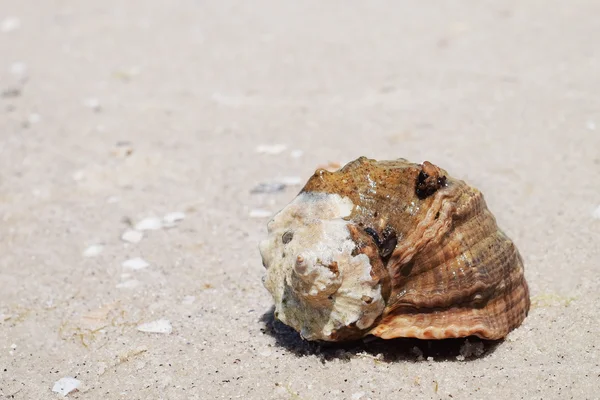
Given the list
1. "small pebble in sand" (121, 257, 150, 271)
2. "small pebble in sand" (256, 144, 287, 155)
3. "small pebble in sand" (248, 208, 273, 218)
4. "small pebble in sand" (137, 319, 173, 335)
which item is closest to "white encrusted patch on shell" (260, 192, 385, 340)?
"small pebble in sand" (137, 319, 173, 335)

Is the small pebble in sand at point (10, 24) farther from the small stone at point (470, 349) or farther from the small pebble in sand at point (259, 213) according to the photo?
the small stone at point (470, 349)

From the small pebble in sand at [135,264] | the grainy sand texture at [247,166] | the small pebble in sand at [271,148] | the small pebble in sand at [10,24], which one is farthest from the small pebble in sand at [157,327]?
the small pebble in sand at [10,24]

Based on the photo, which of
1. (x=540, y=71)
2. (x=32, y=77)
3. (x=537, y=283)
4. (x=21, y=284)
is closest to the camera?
(x=537, y=283)

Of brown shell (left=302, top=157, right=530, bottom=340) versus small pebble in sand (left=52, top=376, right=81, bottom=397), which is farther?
small pebble in sand (left=52, top=376, right=81, bottom=397)

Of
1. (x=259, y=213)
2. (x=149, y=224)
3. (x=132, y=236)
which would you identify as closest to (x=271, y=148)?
(x=259, y=213)

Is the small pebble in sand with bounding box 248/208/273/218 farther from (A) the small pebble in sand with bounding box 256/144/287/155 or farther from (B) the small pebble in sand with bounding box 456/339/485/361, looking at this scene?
(B) the small pebble in sand with bounding box 456/339/485/361

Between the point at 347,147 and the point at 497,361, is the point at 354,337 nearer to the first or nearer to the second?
the point at 497,361

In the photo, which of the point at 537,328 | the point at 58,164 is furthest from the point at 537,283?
the point at 58,164
